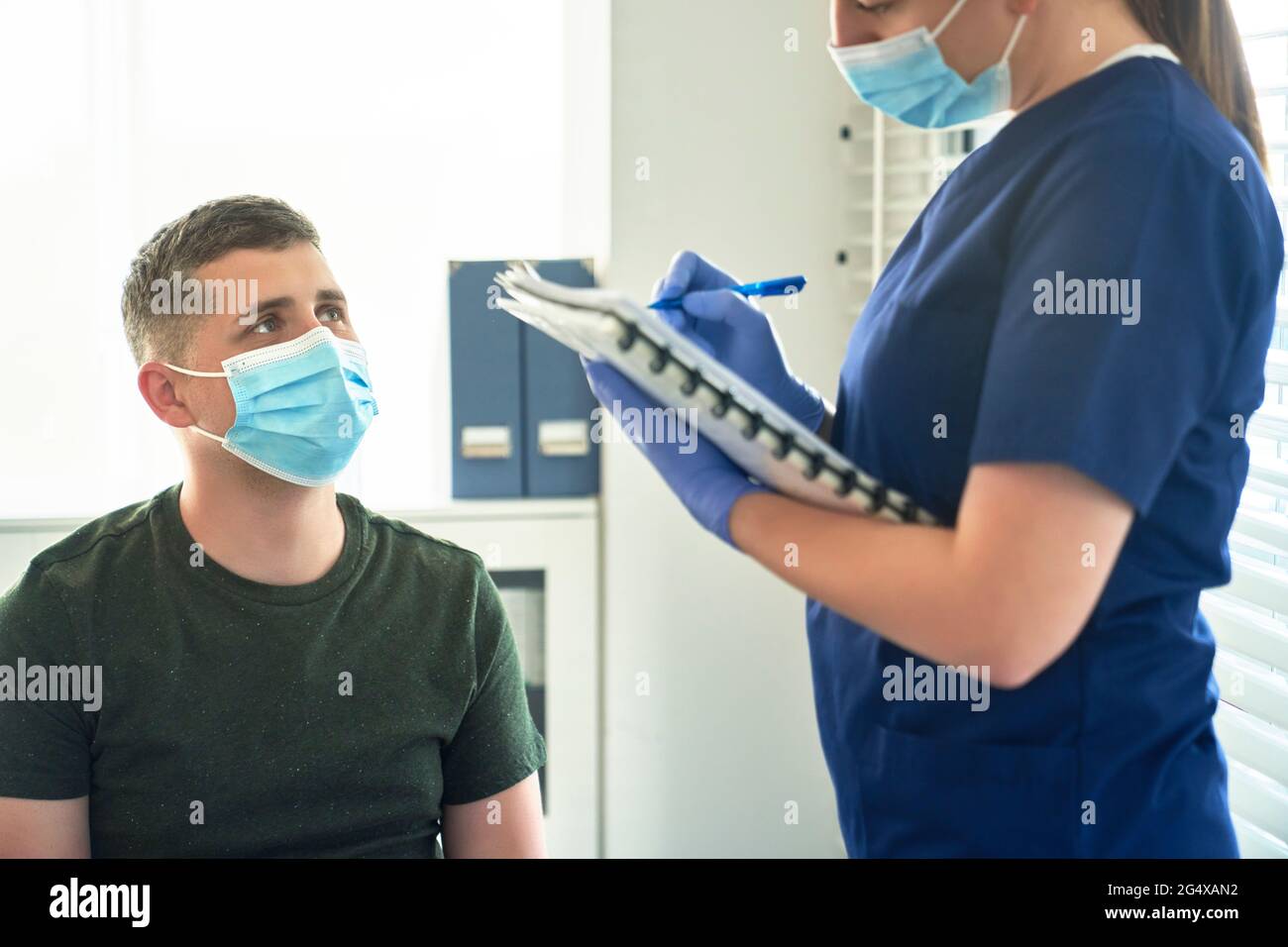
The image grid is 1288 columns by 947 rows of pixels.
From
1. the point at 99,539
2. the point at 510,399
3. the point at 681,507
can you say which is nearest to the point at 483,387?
the point at 510,399

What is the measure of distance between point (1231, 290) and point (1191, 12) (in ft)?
0.85

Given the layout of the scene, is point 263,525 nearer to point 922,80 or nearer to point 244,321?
point 244,321

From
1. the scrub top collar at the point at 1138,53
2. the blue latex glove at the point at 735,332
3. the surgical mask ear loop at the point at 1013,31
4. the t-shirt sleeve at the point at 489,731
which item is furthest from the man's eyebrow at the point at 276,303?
the scrub top collar at the point at 1138,53

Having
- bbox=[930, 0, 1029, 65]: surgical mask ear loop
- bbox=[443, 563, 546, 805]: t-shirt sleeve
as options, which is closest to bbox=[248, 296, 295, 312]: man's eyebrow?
bbox=[443, 563, 546, 805]: t-shirt sleeve

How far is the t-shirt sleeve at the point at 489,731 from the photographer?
4.72 ft

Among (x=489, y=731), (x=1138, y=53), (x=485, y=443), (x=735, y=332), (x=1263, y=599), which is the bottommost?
(x=489, y=731)

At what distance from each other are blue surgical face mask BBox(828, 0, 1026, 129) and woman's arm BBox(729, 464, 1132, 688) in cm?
36

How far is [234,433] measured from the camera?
1462mm

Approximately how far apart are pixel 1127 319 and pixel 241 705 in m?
0.98

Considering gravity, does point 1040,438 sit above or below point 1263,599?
above

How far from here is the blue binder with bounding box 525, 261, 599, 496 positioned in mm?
2516

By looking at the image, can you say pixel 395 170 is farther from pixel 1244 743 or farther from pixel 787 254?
pixel 1244 743

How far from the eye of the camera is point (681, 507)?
2629 mm
